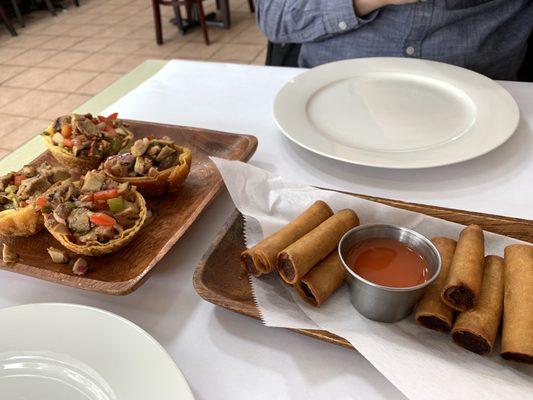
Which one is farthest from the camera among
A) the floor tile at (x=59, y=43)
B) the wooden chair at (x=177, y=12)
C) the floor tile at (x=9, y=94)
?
the floor tile at (x=59, y=43)

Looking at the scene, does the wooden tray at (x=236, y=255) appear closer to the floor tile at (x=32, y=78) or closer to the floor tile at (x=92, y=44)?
the floor tile at (x=32, y=78)

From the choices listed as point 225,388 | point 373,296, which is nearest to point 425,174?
point 373,296

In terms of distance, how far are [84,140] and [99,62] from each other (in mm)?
3715

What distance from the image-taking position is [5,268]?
0.85 m

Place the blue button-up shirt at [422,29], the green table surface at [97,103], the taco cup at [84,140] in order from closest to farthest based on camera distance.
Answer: the taco cup at [84,140] → the green table surface at [97,103] → the blue button-up shirt at [422,29]

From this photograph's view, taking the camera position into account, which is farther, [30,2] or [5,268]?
[30,2]

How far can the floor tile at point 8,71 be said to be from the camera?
4.29 metres

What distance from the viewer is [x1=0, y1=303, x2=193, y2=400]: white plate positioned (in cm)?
61

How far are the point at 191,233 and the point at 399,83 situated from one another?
2.70ft

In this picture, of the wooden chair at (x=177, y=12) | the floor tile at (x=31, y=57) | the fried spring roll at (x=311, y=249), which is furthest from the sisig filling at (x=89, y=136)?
the floor tile at (x=31, y=57)

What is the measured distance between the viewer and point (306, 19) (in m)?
1.60

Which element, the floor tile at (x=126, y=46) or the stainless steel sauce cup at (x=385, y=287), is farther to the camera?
the floor tile at (x=126, y=46)

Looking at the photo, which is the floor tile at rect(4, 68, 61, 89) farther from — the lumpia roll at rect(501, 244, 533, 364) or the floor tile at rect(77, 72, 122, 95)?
the lumpia roll at rect(501, 244, 533, 364)

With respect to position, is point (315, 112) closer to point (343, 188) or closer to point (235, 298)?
point (343, 188)
